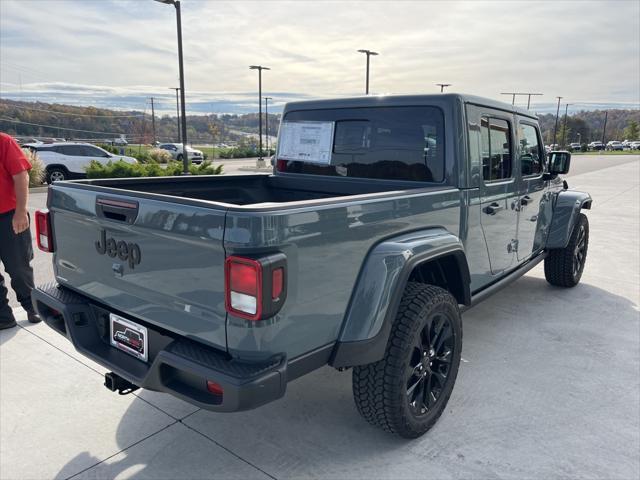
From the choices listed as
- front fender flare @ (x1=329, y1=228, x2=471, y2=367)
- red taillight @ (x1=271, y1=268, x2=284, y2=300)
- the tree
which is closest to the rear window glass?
front fender flare @ (x1=329, y1=228, x2=471, y2=367)

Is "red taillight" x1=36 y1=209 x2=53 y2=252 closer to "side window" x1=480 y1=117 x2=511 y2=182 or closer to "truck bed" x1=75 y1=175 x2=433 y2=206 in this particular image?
"truck bed" x1=75 y1=175 x2=433 y2=206

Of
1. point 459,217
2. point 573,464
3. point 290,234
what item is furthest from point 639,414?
point 290,234

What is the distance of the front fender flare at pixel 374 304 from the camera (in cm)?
228

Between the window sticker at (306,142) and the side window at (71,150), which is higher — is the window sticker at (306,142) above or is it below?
above

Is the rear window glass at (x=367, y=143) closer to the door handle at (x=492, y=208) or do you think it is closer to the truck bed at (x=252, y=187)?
the truck bed at (x=252, y=187)

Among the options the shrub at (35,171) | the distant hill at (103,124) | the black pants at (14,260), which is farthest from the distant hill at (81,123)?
the black pants at (14,260)

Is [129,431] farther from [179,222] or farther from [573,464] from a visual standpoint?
[573,464]

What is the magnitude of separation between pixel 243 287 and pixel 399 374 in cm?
106

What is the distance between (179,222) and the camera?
79.0 inches

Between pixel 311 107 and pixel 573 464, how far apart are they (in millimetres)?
2887

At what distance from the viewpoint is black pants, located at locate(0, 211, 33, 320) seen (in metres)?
4.06

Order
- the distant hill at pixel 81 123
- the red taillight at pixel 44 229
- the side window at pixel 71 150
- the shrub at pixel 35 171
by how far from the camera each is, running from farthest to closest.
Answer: the distant hill at pixel 81 123, the side window at pixel 71 150, the shrub at pixel 35 171, the red taillight at pixel 44 229

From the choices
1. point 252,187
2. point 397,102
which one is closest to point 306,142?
point 252,187

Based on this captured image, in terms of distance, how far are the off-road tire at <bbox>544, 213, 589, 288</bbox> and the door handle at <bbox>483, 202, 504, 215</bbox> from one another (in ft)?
6.62
